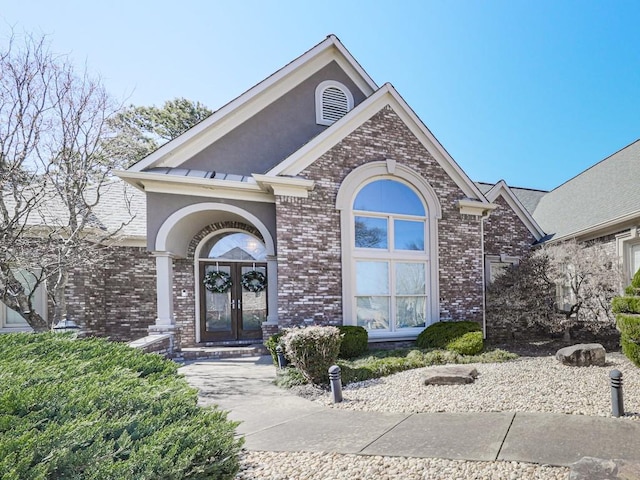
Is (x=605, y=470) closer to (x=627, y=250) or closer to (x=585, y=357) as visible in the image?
(x=585, y=357)

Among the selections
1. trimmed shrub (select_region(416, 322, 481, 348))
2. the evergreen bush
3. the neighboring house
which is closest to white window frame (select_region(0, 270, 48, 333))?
the neighboring house

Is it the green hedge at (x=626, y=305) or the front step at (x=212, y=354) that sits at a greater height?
the green hedge at (x=626, y=305)

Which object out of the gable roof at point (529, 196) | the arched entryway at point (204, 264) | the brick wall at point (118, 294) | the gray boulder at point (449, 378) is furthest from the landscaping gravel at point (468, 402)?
the gable roof at point (529, 196)

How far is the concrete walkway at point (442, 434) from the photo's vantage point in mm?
3684

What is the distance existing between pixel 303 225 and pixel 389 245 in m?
2.62

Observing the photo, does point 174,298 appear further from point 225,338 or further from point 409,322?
point 409,322

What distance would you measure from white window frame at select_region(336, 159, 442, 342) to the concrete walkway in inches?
167

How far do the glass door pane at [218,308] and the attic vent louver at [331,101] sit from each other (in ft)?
20.1

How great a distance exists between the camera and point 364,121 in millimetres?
9977

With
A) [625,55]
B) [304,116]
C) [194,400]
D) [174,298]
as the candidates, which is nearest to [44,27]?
[304,116]

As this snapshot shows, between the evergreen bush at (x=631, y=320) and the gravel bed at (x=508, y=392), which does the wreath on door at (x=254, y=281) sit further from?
the evergreen bush at (x=631, y=320)

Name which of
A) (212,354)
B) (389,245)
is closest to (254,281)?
(212,354)

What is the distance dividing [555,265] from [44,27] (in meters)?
15.8

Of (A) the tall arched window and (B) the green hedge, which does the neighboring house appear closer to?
(A) the tall arched window
